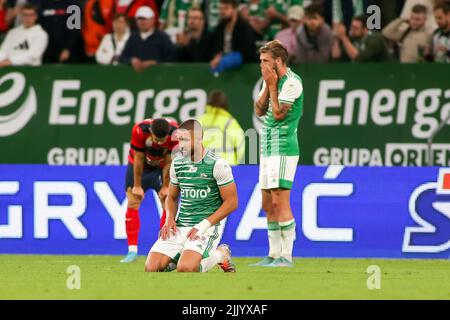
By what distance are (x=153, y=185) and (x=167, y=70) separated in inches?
152

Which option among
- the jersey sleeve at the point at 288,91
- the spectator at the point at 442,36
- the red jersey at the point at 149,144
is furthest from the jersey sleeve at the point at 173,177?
the spectator at the point at 442,36

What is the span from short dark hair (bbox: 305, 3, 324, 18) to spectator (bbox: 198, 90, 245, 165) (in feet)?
6.30

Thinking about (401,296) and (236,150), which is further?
(236,150)

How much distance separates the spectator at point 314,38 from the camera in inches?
756

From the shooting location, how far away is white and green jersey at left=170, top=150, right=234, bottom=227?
13.5 metres

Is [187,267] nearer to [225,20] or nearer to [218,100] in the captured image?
[218,100]

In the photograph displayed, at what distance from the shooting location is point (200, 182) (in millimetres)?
13625

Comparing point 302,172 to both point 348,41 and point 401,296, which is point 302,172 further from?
point 401,296

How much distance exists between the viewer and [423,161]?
62.4ft

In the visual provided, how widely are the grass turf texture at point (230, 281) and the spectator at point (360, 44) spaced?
4325mm

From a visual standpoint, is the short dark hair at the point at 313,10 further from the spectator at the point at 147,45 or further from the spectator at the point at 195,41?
the spectator at the point at 147,45

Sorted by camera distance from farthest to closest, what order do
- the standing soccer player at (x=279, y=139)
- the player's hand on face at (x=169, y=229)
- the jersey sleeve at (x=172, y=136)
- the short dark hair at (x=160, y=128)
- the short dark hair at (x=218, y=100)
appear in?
1. the short dark hair at (x=218, y=100)
2. the jersey sleeve at (x=172, y=136)
3. the short dark hair at (x=160, y=128)
4. the standing soccer player at (x=279, y=139)
5. the player's hand on face at (x=169, y=229)

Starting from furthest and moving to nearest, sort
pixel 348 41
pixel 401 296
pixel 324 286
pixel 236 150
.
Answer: pixel 348 41
pixel 236 150
pixel 324 286
pixel 401 296
